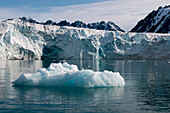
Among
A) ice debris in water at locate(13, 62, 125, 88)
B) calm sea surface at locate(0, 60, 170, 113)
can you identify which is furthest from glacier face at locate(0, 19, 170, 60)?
calm sea surface at locate(0, 60, 170, 113)

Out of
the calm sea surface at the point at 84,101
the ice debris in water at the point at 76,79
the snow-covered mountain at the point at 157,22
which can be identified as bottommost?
the calm sea surface at the point at 84,101

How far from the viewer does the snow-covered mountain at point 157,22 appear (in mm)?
129875

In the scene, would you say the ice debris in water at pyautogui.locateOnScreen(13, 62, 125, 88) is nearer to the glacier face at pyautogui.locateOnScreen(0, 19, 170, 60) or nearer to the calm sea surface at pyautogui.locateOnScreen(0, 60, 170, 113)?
the calm sea surface at pyautogui.locateOnScreen(0, 60, 170, 113)

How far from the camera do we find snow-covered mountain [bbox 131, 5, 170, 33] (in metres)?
130

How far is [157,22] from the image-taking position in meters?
141

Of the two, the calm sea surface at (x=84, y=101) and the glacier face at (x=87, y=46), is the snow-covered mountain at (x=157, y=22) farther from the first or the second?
the calm sea surface at (x=84, y=101)

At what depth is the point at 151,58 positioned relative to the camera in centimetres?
7856

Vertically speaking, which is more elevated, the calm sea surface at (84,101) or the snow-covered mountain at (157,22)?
the snow-covered mountain at (157,22)

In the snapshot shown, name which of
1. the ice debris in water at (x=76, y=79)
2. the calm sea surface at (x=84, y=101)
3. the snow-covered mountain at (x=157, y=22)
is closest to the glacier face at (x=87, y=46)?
the snow-covered mountain at (x=157, y=22)

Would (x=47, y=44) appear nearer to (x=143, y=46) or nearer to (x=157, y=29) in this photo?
(x=143, y=46)

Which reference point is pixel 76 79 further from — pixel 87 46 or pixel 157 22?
pixel 157 22

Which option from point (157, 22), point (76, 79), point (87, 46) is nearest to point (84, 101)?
point (76, 79)

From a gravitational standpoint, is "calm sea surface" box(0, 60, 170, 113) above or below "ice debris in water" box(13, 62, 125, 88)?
below

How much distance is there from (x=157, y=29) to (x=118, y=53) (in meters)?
62.3
